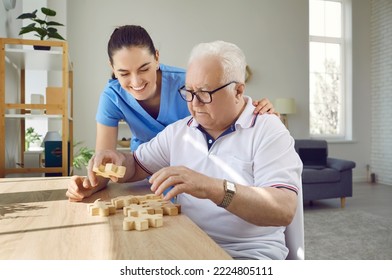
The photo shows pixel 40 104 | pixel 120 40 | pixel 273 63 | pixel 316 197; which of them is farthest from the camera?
pixel 273 63

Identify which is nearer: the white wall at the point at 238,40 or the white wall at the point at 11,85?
the white wall at the point at 11,85

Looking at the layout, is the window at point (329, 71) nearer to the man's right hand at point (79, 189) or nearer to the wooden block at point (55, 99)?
the wooden block at point (55, 99)

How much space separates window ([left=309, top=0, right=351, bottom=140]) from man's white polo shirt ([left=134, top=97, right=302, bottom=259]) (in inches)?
203

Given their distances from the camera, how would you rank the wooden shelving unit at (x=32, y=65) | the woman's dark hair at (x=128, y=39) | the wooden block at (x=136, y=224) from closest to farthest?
1. the wooden block at (x=136, y=224)
2. the woman's dark hair at (x=128, y=39)
3. the wooden shelving unit at (x=32, y=65)

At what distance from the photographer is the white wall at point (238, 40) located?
4.52 metres

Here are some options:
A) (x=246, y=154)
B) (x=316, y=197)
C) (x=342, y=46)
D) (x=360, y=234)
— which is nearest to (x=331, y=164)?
(x=316, y=197)

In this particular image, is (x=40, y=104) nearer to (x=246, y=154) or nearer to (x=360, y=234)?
(x=246, y=154)

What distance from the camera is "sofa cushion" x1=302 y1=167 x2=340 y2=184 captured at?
4031 millimetres

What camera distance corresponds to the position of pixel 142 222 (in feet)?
2.37

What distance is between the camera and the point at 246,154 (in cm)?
106

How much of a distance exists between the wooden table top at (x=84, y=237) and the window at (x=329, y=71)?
5.55 m

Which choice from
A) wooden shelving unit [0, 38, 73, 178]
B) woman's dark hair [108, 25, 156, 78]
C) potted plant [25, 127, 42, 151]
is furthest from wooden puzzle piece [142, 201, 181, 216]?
potted plant [25, 127, 42, 151]

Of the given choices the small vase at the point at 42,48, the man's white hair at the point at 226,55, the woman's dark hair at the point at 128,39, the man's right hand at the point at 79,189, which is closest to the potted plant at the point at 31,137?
the small vase at the point at 42,48
